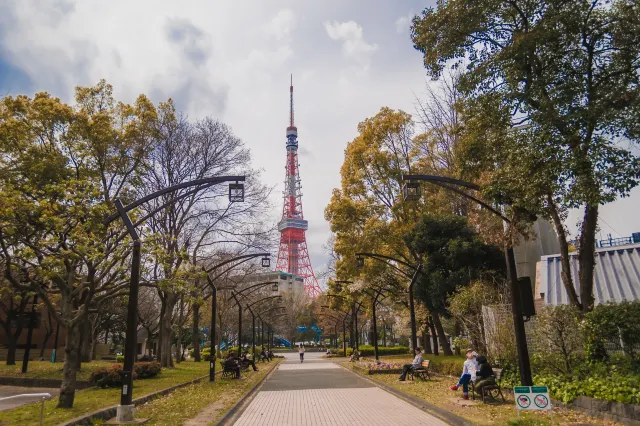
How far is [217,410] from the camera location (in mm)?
11414

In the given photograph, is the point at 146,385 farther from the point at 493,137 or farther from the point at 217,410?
the point at 493,137

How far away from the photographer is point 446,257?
2234 cm

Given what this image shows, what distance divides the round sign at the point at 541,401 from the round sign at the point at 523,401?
0.36 ft

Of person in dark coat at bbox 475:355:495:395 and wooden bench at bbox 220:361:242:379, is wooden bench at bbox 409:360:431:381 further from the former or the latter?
wooden bench at bbox 220:361:242:379

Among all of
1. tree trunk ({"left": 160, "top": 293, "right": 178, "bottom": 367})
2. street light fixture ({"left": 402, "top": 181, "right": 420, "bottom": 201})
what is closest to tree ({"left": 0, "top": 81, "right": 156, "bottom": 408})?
tree trunk ({"left": 160, "top": 293, "right": 178, "bottom": 367})

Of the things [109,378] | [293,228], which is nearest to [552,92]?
[109,378]

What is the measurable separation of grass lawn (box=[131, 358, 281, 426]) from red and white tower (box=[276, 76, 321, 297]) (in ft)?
291

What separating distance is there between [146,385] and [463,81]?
14701mm

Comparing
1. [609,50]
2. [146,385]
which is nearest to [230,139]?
[146,385]

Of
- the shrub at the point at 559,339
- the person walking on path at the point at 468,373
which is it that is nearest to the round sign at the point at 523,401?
the shrub at the point at 559,339

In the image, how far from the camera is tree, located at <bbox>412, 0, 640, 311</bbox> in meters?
9.80

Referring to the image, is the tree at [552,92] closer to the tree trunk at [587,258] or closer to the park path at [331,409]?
the tree trunk at [587,258]

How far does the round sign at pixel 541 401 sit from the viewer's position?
303 inches

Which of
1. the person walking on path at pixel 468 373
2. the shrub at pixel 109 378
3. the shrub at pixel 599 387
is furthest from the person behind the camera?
the shrub at pixel 109 378
